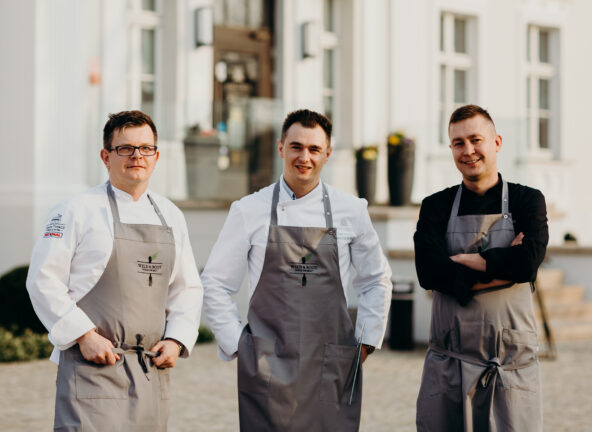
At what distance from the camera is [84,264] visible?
10.6ft

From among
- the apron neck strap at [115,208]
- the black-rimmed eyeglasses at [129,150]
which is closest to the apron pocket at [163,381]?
the apron neck strap at [115,208]

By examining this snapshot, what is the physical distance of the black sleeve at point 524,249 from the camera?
3486 millimetres

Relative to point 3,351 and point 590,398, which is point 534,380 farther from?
point 3,351

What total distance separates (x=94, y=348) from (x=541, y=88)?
549 inches

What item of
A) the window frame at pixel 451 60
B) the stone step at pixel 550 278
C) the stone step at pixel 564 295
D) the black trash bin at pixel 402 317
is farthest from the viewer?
the window frame at pixel 451 60

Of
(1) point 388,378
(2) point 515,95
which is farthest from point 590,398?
(2) point 515,95

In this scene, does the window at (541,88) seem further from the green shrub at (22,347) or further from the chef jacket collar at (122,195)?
the chef jacket collar at (122,195)

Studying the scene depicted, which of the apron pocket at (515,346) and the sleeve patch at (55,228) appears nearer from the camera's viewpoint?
the sleeve patch at (55,228)

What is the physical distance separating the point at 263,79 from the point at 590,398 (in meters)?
7.36

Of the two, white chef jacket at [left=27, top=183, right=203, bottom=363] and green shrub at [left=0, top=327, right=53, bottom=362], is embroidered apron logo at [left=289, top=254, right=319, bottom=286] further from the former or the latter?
green shrub at [left=0, top=327, right=53, bottom=362]

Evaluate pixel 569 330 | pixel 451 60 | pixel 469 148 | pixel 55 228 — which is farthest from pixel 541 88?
pixel 55 228

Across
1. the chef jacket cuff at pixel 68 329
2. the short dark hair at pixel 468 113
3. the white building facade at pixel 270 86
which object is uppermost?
the white building facade at pixel 270 86

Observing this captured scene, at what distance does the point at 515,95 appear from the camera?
49.8 ft

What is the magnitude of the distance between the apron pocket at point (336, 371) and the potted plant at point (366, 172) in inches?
325
